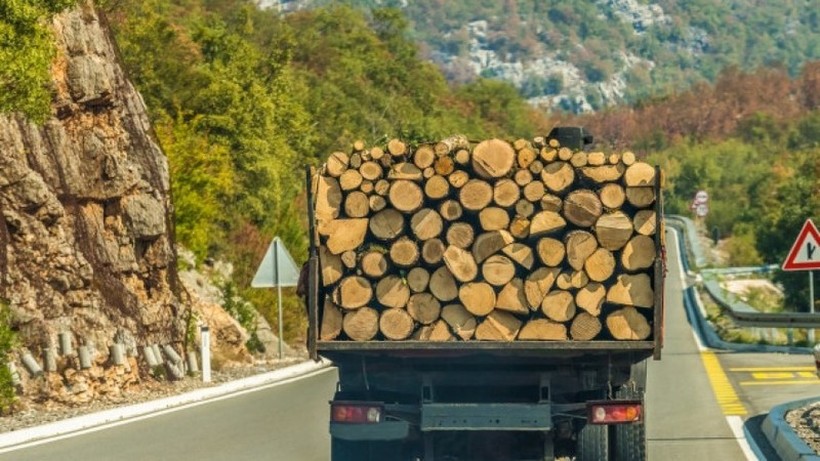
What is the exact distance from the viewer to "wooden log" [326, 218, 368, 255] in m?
11.9

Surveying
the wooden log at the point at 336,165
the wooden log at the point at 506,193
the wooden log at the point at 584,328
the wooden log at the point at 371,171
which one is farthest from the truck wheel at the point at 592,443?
the wooden log at the point at 336,165

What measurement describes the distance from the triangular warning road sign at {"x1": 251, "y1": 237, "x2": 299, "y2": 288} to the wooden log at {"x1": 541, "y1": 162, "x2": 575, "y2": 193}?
1849 centimetres

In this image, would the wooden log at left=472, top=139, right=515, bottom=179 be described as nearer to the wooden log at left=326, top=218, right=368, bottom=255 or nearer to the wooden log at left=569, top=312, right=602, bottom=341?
the wooden log at left=326, top=218, right=368, bottom=255

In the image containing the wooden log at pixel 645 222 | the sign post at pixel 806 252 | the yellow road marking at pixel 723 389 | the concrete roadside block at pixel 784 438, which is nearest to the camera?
the wooden log at pixel 645 222

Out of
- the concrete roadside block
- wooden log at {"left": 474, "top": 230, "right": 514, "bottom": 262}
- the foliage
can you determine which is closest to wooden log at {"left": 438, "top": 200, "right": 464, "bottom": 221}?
wooden log at {"left": 474, "top": 230, "right": 514, "bottom": 262}

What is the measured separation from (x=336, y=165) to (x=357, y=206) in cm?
34

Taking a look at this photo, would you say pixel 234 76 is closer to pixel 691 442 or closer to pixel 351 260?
pixel 691 442

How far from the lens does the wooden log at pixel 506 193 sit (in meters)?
11.9

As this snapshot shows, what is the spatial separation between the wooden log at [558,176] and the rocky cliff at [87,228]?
1283 centimetres

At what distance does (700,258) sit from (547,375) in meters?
80.0

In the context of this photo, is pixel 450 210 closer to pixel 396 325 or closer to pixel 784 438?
pixel 396 325

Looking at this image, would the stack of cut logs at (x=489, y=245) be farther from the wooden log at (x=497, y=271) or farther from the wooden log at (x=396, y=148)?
the wooden log at (x=396, y=148)

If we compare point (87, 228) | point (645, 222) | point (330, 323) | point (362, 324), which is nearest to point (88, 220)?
point (87, 228)

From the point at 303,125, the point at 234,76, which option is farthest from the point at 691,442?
the point at 303,125
